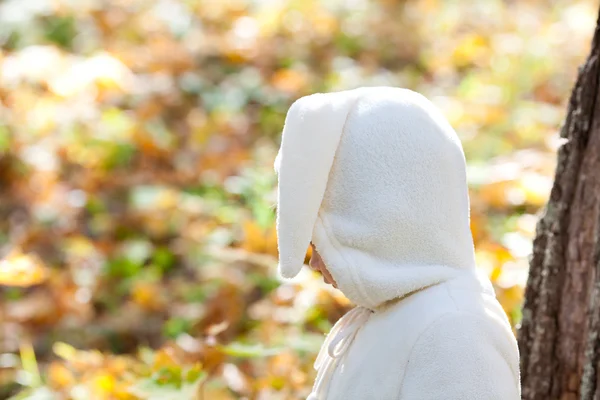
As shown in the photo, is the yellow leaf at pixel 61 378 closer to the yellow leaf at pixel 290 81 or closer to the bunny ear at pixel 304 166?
the bunny ear at pixel 304 166

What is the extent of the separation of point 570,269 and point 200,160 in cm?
326

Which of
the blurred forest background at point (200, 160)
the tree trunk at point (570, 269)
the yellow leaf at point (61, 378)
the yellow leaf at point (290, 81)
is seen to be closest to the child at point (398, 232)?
the blurred forest background at point (200, 160)

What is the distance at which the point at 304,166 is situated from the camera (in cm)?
144

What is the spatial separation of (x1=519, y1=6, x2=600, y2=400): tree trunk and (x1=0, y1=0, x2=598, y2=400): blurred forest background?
0.51 m

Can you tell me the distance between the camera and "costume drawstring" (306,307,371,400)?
1644 mm

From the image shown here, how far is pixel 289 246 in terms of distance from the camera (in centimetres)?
148

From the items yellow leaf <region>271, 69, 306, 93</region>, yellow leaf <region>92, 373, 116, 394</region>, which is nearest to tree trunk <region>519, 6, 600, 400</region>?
yellow leaf <region>92, 373, 116, 394</region>

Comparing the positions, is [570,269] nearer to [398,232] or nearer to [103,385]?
[398,232]

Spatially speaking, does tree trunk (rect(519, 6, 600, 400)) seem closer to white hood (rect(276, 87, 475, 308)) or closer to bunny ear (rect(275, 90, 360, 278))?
white hood (rect(276, 87, 475, 308))

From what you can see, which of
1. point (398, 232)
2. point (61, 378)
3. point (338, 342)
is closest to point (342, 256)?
point (398, 232)

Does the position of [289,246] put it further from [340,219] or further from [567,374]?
[567,374]

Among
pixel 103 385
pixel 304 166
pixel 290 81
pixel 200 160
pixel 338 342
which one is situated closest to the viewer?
pixel 304 166

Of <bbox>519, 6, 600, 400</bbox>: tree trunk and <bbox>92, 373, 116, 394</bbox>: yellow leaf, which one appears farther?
<bbox>92, 373, 116, 394</bbox>: yellow leaf

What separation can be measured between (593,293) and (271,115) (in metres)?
3.80
